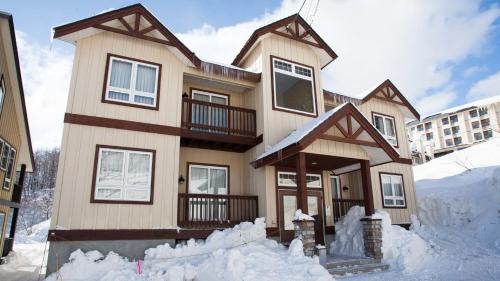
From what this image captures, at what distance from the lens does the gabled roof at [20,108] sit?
1040cm

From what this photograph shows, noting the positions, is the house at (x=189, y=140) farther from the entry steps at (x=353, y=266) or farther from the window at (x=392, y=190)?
the window at (x=392, y=190)

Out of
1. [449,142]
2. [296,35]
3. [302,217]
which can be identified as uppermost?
[449,142]

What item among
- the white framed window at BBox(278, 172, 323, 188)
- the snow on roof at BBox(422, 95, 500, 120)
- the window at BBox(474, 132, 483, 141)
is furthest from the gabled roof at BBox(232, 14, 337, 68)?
the window at BBox(474, 132, 483, 141)

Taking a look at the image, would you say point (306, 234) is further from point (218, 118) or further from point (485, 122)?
point (485, 122)

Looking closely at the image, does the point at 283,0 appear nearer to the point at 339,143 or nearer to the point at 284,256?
the point at 339,143

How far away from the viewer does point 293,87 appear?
550 inches

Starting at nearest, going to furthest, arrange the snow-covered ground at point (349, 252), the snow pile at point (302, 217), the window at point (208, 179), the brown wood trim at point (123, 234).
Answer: the snow-covered ground at point (349, 252)
the brown wood trim at point (123, 234)
the snow pile at point (302, 217)
the window at point (208, 179)

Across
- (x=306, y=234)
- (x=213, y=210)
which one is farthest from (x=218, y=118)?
(x=306, y=234)

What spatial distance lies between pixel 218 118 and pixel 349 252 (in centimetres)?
685

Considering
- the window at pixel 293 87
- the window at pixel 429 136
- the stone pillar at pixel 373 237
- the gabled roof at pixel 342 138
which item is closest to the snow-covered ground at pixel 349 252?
the stone pillar at pixel 373 237

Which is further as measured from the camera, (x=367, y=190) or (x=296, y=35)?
(x=296, y=35)

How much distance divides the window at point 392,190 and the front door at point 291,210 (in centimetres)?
460

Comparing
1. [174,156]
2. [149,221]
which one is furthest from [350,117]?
[149,221]

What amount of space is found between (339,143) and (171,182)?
568cm
